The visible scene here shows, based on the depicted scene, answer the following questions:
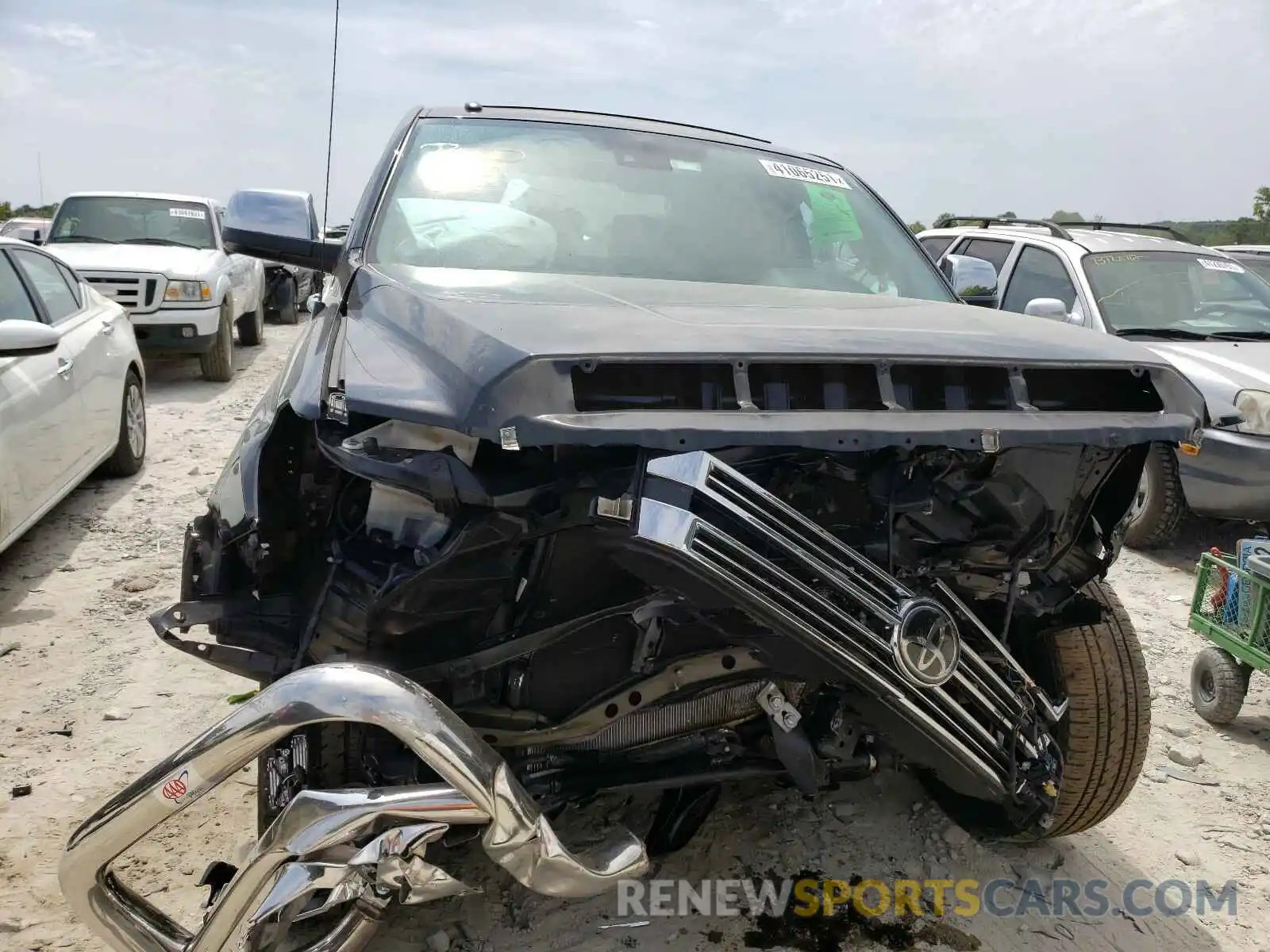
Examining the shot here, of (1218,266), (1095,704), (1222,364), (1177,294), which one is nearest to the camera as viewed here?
(1095,704)

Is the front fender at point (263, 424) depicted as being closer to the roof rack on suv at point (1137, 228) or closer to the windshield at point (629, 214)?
the windshield at point (629, 214)

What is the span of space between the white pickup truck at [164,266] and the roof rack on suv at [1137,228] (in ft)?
21.9

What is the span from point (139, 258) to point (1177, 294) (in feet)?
27.4

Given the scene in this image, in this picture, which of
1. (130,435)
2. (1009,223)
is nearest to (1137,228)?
(1009,223)

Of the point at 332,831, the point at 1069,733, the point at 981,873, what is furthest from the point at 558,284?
the point at 981,873

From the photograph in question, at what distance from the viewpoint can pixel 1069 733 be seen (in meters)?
2.72

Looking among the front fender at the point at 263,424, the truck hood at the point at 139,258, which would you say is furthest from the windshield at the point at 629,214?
the truck hood at the point at 139,258

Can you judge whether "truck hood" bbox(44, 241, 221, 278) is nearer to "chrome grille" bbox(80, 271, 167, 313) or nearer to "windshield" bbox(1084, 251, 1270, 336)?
"chrome grille" bbox(80, 271, 167, 313)

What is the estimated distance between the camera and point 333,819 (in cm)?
169

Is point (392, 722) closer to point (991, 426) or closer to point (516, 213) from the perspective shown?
point (991, 426)

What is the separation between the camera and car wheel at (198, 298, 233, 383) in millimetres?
9148

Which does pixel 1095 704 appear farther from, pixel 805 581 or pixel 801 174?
pixel 801 174

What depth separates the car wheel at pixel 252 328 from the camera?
11.5 meters

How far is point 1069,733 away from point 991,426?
49.2 inches
